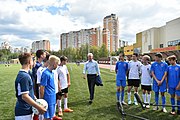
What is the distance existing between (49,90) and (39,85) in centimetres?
55

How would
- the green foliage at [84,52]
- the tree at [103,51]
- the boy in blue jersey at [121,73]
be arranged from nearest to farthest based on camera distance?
the boy in blue jersey at [121,73], the tree at [103,51], the green foliage at [84,52]

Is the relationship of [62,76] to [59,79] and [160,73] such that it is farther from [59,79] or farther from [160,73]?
[160,73]

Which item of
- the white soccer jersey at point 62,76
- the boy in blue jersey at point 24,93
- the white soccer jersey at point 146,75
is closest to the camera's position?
the boy in blue jersey at point 24,93

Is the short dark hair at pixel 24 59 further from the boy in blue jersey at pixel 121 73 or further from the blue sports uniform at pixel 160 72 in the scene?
the boy in blue jersey at pixel 121 73

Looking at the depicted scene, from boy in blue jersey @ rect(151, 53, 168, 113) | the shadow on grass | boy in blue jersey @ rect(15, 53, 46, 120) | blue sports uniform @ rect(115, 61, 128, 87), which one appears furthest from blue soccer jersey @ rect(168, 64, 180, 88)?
boy in blue jersey @ rect(15, 53, 46, 120)

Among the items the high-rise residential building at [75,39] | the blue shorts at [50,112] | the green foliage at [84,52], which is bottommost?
the blue shorts at [50,112]

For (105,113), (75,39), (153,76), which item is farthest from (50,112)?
(75,39)

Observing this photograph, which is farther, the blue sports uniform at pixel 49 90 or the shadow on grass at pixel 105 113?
the shadow on grass at pixel 105 113

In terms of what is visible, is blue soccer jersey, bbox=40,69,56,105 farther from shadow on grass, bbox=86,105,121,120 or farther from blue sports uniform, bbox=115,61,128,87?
blue sports uniform, bbox=115,61,128,87

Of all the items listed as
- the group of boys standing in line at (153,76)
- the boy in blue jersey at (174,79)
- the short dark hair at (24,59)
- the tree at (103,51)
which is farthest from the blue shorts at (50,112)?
the tree at (103,51)

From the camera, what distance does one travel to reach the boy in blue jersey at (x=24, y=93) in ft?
12.0

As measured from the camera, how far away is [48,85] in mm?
5168

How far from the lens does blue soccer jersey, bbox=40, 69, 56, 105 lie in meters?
5.04

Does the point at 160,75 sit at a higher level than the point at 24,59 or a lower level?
lower
